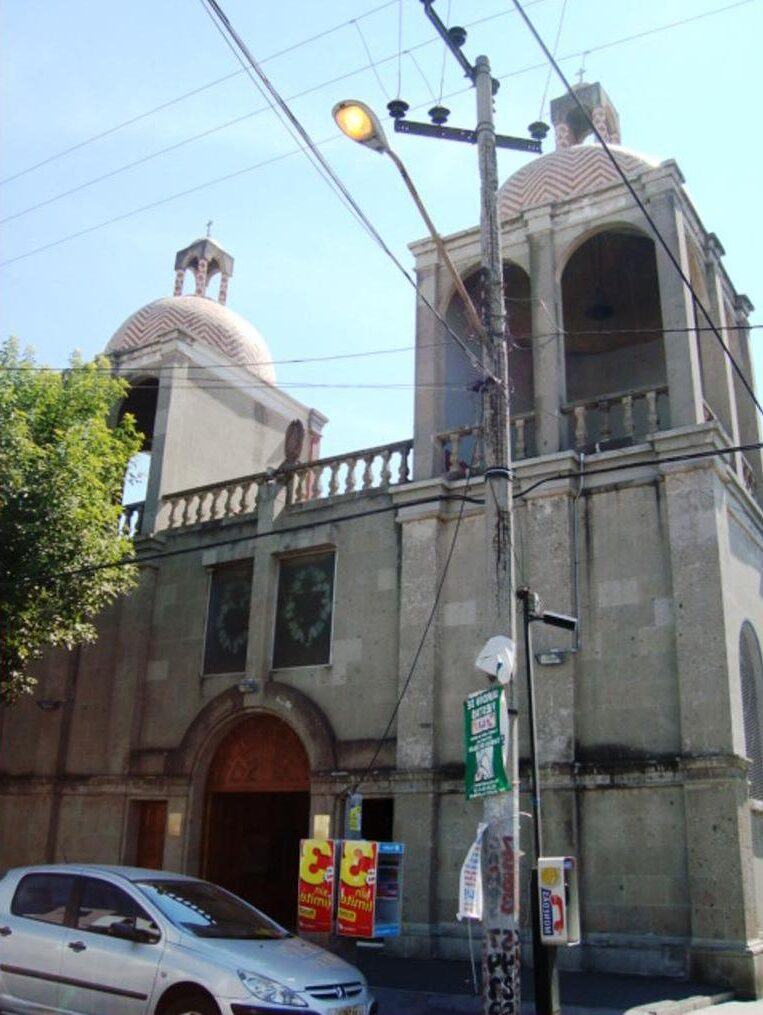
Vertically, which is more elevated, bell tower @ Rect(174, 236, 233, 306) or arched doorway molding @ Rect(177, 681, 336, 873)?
bell tower @ Rect(174, 236, 233, 306)

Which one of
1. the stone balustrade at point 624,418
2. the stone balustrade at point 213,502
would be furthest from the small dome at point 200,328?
the stone balustrade at point 624,418

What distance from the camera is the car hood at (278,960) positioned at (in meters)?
8.20

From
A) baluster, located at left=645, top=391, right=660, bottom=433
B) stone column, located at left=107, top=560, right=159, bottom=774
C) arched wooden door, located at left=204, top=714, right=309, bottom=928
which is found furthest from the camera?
stone column, located at left=107, top=560, right=159, bottom=774

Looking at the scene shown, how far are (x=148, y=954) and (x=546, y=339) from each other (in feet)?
40.6

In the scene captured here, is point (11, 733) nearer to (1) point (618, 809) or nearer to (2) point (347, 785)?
(2) point (347, 785)

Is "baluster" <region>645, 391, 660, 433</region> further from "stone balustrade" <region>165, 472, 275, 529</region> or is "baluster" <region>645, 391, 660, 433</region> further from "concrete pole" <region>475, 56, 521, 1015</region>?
"stone balustrade" <region>165, 472, 275, 529</region>

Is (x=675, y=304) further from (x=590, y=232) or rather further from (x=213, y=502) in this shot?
(x=213, y=502)

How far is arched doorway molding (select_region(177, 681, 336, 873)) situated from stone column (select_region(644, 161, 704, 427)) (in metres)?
7.89

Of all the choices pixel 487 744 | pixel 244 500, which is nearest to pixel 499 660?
pixel 487 744

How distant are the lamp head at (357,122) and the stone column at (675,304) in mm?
7505

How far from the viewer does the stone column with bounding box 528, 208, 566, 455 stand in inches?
666

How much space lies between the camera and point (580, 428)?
16672 mm

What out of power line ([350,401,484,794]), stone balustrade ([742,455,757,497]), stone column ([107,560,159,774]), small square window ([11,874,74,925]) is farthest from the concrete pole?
stone column ([107,560,159,774])

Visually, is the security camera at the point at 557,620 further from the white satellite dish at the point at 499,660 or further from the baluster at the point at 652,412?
the baluster at the point at 652,412
